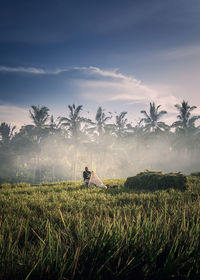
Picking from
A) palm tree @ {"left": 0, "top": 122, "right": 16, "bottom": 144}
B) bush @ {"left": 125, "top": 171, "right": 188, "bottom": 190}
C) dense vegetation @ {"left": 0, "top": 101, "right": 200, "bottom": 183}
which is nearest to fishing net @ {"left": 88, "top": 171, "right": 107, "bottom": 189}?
bush @ {"left": 125, "top": 171, "right": 188, "bottom": 190}

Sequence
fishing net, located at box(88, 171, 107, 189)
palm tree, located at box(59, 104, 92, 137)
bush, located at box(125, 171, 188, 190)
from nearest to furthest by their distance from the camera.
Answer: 1. bush, located at box(125, 171, 188, 190)
2. fishing net, located at box(88, 171, 107, 189)
3. palm tree, located at box(59, 104, 92, 137)

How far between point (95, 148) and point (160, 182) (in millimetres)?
25462

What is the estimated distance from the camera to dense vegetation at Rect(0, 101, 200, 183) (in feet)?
103

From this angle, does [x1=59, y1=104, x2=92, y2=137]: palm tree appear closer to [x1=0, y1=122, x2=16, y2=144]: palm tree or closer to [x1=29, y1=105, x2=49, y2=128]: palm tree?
[x1=29, y1=105, x2=49, y2=128]: palm tree

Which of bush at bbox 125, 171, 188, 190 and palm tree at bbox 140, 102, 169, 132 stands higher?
palm tree at bbox 140, 102, 169, 132

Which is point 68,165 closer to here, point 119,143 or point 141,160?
point 119,143

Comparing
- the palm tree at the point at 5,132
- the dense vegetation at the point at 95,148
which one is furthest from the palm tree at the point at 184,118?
the palm tree at the point at 5,132

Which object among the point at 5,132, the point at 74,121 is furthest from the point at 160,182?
the point at 5,132

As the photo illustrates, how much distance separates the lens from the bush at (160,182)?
8.51 m

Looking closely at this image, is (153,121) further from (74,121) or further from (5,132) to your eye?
(5,132)

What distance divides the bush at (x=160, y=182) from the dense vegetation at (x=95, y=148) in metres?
22.3

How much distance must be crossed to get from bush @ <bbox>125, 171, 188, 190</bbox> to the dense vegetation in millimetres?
22336

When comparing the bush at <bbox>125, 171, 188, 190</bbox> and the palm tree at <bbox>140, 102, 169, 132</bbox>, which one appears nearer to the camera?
the bush at <bbox>125, 171, 188, 190</bbox>

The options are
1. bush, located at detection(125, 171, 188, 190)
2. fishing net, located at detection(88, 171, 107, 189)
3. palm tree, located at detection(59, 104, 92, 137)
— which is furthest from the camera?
palm tree, located at detection(59, 104, 92, 137)
